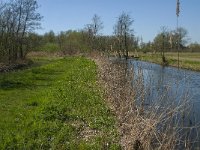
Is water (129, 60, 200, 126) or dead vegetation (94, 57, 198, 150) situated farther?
water (129, 60, 200, 126)

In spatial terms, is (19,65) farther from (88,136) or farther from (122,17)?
(122,17)

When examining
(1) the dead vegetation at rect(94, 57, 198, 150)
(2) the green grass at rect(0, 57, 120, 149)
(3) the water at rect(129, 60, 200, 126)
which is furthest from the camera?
(3) the water at rect(129, 60, 200, 126)

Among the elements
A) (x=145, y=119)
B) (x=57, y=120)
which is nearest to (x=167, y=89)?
(x=145, y=119)

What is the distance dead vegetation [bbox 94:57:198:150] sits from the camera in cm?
960

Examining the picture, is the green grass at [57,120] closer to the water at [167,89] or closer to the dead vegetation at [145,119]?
the dead vegetation at [145,119]

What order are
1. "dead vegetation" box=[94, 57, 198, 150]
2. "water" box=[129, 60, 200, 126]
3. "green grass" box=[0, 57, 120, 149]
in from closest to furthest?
1. "dead vegetation" box=[94, 57, 198, 150]
2. "green grass" box=[0, 57, 120, 149]
3. "water" box=[129, 60, 200, 126]

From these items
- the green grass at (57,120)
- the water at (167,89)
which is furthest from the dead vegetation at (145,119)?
the green grass at (57,120)

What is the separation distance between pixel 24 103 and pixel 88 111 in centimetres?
345

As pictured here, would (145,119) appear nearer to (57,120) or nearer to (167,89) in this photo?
(167,89)

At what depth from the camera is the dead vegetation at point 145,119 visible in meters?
9.60

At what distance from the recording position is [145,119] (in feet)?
32.8

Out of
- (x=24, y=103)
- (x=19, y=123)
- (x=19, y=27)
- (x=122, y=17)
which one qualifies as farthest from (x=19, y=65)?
(x=122, y=17)

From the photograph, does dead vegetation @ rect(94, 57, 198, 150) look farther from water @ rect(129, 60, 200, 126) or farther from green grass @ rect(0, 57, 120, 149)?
green grass @ rect(0, 57, 120, 149)

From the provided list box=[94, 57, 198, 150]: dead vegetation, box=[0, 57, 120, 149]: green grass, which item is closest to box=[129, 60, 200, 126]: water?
box=[94, 57, 198, 150]: dead vegetation
